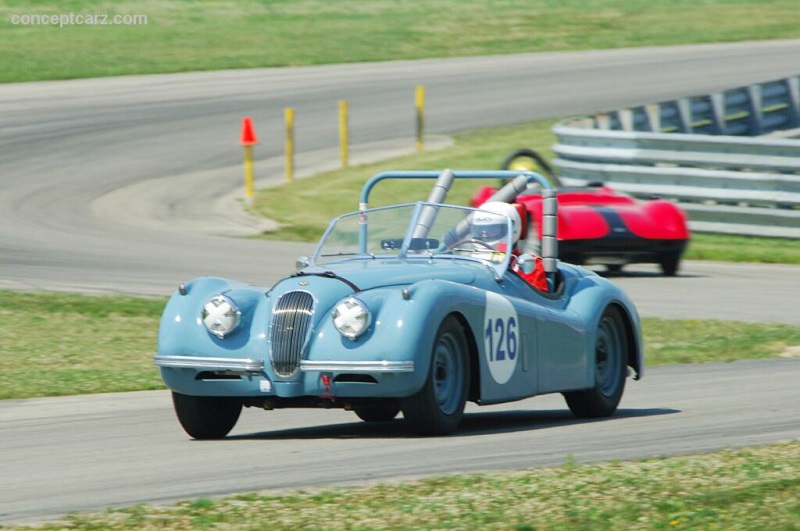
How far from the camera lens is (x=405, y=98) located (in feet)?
112

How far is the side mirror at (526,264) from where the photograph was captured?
32.2ft

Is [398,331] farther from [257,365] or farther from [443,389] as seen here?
[257,365]

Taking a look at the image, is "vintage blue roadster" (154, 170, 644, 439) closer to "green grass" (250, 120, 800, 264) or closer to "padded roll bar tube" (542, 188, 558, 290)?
"padded roll bar tube" (542, 188, 558, 290)

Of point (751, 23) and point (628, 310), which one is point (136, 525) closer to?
point (628, 310)

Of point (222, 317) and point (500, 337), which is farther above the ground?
point (222, 317)

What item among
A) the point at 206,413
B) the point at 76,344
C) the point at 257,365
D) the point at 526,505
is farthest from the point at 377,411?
the point at 76,344

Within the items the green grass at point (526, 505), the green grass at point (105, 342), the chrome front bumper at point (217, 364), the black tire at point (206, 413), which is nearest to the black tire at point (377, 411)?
the chrome front bumper at point (217, 364)

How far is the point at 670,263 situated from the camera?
18781mm

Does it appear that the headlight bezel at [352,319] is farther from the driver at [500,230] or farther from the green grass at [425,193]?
the green grass at [425,193]

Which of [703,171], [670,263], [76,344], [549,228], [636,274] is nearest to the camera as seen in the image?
[549,228]

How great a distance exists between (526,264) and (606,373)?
102 cm

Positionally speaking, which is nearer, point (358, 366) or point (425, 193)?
point (358, 366)

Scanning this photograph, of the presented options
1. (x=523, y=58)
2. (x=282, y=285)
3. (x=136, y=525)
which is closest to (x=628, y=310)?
(x=282, y=285)

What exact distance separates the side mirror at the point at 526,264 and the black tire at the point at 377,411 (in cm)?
121
